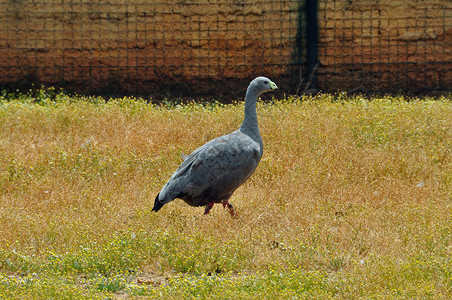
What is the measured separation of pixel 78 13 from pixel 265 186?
20.4 ft

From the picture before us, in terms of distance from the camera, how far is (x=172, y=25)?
1166 centimetres

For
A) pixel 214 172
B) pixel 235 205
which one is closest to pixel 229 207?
pixel 235 205

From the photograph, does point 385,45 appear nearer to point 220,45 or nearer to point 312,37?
point 312,37

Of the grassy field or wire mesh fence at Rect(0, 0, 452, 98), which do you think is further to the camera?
wire mesh fence at Rect(0, 0, 452, 98)

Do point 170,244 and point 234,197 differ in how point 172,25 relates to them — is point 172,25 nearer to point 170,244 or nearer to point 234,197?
point 234,197

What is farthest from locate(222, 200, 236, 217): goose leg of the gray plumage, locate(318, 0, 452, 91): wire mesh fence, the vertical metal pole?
locate(318, 0, 452, 91): wire mesh fence

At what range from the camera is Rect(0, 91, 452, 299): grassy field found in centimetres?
456

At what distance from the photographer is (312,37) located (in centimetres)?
1147

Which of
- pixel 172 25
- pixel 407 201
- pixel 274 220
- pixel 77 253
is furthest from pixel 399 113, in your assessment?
pixel 77 253

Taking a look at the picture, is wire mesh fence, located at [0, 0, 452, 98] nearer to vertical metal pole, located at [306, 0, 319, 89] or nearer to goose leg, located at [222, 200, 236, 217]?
vertical metal pole, located at [306, 0, 319, 89]

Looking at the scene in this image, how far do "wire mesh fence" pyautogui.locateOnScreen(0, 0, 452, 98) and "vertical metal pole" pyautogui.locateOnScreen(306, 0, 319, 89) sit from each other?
0.02 meters

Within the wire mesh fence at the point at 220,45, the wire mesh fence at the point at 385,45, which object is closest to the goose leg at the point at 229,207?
the wire mesh fence at the point at 220,45

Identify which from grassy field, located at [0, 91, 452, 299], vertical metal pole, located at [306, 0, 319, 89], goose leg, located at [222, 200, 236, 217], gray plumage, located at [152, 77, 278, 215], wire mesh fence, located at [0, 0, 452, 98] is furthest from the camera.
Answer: wire mesh fence, located at [0, 0, 452, 98]

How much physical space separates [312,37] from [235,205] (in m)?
5.58
